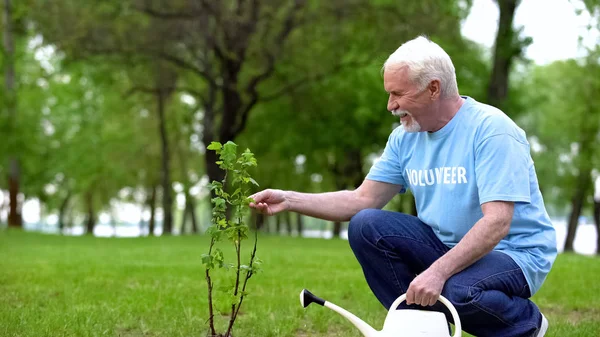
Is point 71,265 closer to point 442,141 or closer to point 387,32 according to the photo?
point 442,141

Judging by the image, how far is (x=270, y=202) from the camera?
3.90 meters

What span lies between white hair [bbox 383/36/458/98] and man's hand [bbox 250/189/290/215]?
0.85 metres

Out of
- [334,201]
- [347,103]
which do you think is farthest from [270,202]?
[347,103]

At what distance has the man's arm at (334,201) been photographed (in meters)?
3.91

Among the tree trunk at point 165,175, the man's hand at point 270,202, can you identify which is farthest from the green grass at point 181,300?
the tree trunk at point 165,175

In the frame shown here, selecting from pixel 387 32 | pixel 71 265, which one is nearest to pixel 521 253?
pixel 71 265

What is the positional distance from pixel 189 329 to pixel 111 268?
15.0 feet

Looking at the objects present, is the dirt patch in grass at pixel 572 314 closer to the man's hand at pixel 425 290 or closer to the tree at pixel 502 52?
the man's hand at pixel 425 290

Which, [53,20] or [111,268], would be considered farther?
[53,20]

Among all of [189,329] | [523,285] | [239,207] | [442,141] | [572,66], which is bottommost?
[189,329]

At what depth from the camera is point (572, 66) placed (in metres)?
28.2

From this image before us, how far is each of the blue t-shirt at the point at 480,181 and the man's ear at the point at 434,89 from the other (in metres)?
0.20

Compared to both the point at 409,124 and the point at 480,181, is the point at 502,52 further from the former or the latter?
the point at 480,181

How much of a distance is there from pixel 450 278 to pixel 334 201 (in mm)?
901
